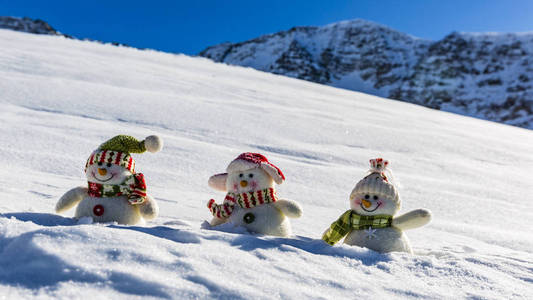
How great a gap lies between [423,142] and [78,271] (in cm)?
558

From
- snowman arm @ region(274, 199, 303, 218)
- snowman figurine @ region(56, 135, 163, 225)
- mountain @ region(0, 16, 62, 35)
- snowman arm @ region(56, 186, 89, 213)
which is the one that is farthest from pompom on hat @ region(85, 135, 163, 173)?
mountain @ region(0, 16, 62, 35)

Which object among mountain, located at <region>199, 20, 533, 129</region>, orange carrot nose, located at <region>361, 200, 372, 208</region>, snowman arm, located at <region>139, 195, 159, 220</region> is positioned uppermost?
mountain, located at <region>199, 20, 533, 129</region>

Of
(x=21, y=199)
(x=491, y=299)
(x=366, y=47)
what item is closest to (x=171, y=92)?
(x=21, y=199)

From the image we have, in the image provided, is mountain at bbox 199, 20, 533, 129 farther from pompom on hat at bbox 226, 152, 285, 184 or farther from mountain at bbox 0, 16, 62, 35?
pompom on hat at bbox 226, 152, 285, 184

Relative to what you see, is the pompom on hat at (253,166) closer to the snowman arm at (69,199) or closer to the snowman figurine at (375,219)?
the snowman figurine at (375,219)

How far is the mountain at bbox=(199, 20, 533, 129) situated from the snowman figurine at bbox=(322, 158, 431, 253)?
67404mm

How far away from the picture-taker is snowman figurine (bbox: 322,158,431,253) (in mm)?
2127

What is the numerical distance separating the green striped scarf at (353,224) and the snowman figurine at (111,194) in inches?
36.6

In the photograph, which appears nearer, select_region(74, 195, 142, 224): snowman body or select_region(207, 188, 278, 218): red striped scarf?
select_region(74, 195, 142, 224): snowman body

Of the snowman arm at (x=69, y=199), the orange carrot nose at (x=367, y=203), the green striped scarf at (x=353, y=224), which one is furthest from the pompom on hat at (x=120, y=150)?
the orange carrot nose at (x=367, y=203)

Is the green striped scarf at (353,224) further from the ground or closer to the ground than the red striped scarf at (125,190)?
closer to the ground

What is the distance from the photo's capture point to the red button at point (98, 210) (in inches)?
82.6

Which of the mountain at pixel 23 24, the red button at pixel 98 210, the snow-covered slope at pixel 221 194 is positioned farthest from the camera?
the mountain at pixel 23 24

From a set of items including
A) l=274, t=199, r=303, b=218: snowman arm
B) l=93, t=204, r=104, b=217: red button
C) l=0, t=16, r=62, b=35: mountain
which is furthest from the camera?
l=0, t=16, r=62, b=35: mountain
